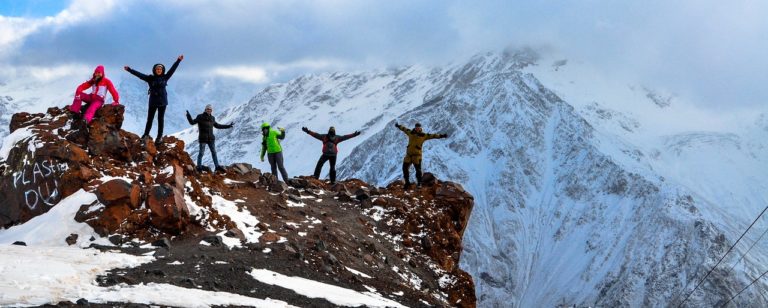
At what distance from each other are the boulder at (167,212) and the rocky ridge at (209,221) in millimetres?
27

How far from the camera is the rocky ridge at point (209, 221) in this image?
18.6 meters

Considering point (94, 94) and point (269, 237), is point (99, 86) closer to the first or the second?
Answer: point (94, 94)

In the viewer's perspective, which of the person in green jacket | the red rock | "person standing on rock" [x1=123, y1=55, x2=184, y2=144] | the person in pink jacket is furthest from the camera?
the person in green jacket

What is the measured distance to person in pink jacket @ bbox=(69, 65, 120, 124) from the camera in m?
23.0

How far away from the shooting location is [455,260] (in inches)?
1064

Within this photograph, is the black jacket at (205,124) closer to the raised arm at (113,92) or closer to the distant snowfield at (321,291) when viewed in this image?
the raised arm at (113,92)

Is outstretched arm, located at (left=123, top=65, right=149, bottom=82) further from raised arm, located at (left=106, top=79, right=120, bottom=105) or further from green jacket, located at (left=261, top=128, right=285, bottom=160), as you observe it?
green jacket, located at (left=261, top=128, right=285, bottom=160)

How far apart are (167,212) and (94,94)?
574cm

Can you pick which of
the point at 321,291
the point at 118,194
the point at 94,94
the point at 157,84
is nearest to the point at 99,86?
the point at 94,94

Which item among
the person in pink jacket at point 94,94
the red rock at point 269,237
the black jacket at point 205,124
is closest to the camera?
the red rock at point 269,237

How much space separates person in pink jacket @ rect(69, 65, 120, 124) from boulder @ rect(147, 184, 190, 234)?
439 cm

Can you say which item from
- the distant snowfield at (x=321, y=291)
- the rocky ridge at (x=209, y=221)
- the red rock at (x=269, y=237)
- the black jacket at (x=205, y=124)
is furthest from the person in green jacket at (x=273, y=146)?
the distant snowfield at (x=321, y=291)

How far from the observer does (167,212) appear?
65.4 feet

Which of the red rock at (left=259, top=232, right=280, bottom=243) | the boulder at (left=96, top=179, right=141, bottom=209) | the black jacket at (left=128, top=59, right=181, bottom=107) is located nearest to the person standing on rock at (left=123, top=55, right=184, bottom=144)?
the black jacket at (left=128, top=59, right=181, bottom=107)
